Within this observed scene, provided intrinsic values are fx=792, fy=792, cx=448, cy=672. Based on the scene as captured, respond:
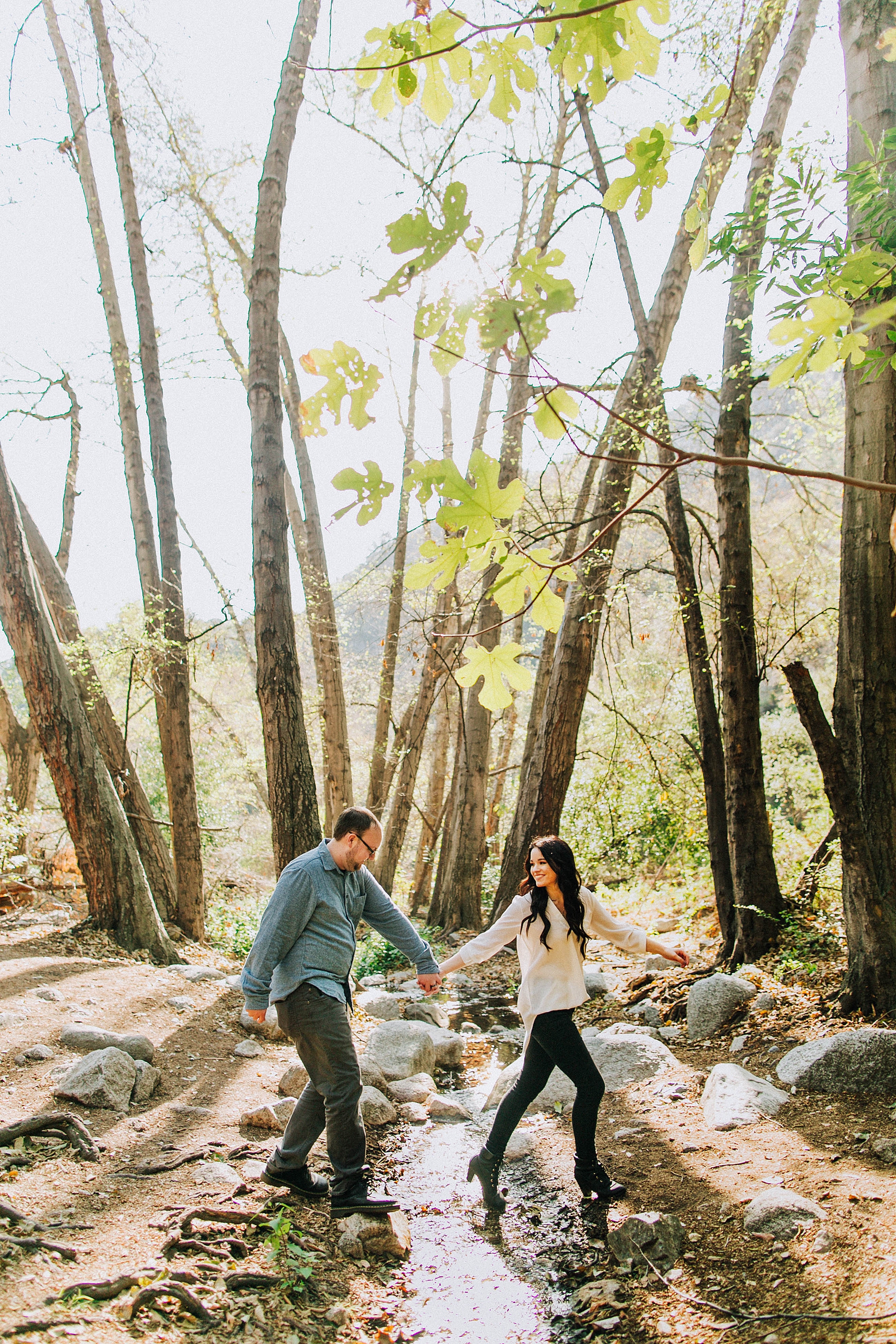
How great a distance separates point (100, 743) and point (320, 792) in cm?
1591

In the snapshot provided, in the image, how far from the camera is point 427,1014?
6.98m

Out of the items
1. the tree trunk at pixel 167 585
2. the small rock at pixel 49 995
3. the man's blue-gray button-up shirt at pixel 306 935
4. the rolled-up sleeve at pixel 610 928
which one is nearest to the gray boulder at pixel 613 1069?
the rolled-up sleeve at pixel 610 928

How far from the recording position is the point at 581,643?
24.6 feet

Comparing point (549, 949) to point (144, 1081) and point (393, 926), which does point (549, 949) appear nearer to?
point (393, 926)

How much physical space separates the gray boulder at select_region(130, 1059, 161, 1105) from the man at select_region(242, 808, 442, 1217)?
1109mm

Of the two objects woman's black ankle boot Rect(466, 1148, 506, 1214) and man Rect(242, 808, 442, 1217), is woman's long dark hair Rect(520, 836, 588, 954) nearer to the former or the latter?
man Rect(242, 808, 442, 1217)

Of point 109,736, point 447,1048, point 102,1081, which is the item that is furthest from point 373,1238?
point 109,736

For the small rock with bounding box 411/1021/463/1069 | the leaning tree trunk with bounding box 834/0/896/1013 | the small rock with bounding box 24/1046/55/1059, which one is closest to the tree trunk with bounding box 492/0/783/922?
the leaning tree trunk with bounding box 834/0/896/1013

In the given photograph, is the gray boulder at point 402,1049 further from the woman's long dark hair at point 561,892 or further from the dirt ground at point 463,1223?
the woman's long dark hair at point 561,892

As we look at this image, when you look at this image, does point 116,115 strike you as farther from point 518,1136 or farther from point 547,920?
point 518,1136

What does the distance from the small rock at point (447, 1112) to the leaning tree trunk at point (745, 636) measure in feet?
8.33

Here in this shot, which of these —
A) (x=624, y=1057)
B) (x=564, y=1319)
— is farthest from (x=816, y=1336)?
(x=624, y=1057)

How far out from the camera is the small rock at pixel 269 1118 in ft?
12.9

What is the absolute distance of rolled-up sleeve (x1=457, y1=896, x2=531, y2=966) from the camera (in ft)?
11.5
